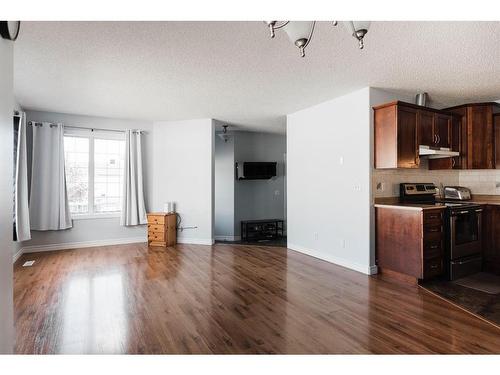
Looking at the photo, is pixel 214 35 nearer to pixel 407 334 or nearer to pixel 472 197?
pixel 407 334

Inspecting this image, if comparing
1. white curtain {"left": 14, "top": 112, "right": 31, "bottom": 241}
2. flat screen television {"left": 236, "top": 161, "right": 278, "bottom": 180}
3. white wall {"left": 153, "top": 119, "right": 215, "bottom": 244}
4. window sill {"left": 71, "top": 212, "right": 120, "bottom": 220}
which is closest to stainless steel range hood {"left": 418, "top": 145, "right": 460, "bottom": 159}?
flat screen television {"left": 236, "top": 161, "right": 278, "bottom": 180}

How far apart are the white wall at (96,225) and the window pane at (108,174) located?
0.92ft

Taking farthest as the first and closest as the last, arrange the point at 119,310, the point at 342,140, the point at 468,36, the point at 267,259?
the point at 267,259 → the point at 342,140 → the point at 119,310 → the point at 468,36

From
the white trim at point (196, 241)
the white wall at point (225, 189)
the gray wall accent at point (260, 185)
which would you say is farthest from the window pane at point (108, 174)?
the gray wall accent at point (260, 185)

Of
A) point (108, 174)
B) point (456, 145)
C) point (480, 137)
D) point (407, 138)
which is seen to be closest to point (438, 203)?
point (407, 138)

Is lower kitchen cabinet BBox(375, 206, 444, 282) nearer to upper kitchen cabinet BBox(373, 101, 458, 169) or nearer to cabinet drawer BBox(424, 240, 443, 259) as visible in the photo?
cabinet drawer BBox(424, 240, 443, 259)

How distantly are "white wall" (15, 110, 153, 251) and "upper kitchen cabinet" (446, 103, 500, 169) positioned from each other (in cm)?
570

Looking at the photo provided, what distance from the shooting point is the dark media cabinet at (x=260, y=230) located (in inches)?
266

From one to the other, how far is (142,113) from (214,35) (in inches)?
131

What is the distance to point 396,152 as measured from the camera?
3.64 meters

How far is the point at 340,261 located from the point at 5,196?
3.94 meters

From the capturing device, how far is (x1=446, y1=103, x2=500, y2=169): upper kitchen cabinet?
4309 millimetres
